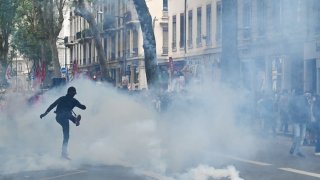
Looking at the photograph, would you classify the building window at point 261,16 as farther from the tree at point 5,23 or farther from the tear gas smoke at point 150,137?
the tree at point 5,23

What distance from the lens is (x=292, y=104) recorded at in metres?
15.7

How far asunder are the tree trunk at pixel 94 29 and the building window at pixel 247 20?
34.1 feet

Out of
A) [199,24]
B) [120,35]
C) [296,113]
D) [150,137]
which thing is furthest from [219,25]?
[120,35]

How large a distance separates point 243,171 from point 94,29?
39.3ft

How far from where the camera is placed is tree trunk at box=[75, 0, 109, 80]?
23734mm

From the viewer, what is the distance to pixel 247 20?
12.5 metres

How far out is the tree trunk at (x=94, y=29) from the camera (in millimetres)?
23734

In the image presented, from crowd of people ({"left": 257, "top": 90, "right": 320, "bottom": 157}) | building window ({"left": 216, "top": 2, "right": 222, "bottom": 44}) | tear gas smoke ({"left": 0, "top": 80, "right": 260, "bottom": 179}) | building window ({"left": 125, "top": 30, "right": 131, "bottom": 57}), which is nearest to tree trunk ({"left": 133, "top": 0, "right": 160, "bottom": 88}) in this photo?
tear gas smoke ({"left": 0, "top": 80, "right": 260, "bottom": 179})

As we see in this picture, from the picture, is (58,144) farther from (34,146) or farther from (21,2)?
(21,2)

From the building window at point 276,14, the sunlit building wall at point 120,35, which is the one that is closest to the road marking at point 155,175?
the building window at point 276,14

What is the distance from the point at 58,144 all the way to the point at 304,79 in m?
7.30

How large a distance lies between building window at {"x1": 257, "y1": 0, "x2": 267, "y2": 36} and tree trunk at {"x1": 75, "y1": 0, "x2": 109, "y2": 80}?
1106cm

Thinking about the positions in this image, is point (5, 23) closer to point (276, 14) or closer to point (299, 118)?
point (299, 118)

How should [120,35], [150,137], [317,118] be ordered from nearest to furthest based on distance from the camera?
1. [150,137]
2. [317,118]
3. [120,35]
